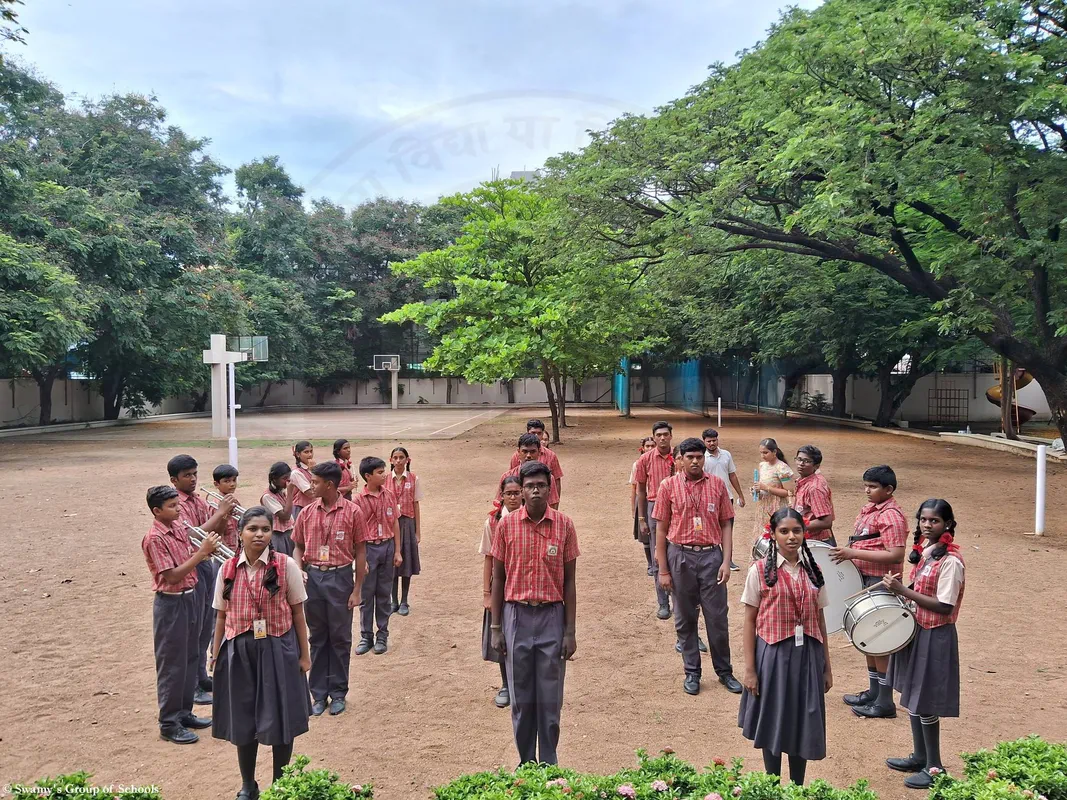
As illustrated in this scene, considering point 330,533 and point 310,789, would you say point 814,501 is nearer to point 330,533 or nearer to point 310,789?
point 330,533

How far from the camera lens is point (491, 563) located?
3.98 metres

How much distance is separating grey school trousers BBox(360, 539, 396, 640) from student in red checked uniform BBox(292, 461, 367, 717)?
78cm

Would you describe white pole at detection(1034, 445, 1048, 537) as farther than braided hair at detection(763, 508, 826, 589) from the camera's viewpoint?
Yes

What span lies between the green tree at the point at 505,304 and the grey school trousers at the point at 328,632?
13554mm

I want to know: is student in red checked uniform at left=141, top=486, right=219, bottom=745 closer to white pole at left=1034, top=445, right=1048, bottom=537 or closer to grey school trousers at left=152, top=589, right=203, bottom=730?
grey school trousers at left=152, top=589, right=203, bottom=730

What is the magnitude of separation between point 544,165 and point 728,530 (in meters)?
13.4

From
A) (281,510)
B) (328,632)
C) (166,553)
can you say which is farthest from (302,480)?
(166,553)

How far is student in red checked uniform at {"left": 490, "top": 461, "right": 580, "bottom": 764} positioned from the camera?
3695 millimetres

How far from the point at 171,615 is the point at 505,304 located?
16.5m

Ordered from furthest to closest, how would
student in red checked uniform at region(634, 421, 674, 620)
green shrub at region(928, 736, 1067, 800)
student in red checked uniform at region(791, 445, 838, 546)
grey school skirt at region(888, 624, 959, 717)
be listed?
student in red checked uniform at region(634, 421, 674, 620), student in red checked uniform at region(791, 445, 838, 546), grey school skirt at region(888, 624, 959, 717), green shrub at region(928, 736, 1067, 800)

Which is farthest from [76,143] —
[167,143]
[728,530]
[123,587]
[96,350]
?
[728,530]

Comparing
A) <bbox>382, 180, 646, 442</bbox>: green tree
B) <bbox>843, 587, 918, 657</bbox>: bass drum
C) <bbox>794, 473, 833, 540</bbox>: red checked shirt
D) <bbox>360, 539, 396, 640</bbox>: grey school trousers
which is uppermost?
<bbox>382, 180, 646, 442</bbox>: green tree

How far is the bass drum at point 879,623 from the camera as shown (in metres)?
3.84

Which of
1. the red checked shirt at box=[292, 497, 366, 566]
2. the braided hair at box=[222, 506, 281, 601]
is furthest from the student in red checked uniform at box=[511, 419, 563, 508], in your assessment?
the braided hair at box=[222, 506, 281, 601]
